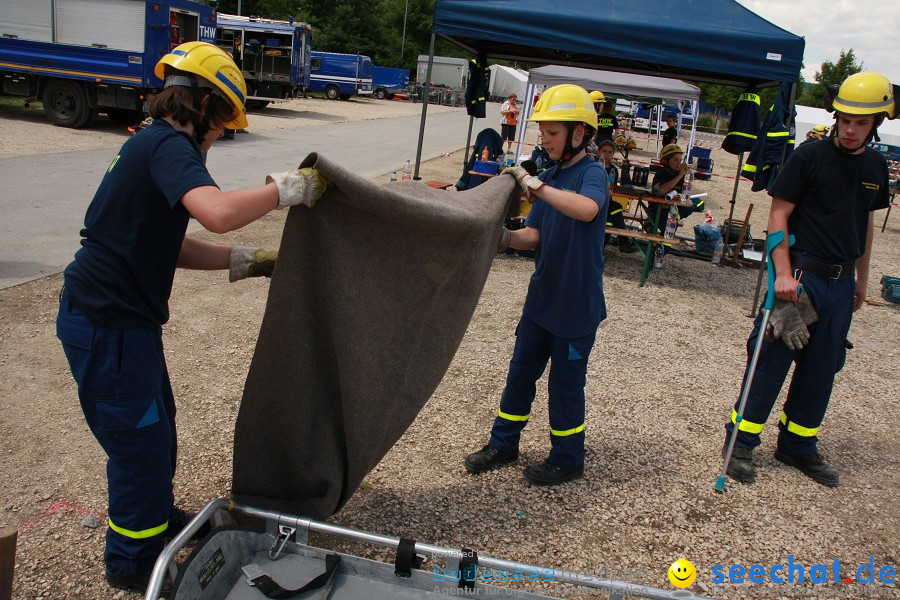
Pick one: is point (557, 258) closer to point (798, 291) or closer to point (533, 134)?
point (798, 291)

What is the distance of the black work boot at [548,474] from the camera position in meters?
3.72

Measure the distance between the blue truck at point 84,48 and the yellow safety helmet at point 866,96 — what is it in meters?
14.6

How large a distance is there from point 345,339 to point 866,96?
2949 millimetres

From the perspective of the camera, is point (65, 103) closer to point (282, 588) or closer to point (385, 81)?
point (282, 588)

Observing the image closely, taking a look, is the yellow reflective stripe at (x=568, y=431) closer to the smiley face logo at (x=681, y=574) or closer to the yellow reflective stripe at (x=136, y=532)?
the smiley face logo at (x=681, y=574)

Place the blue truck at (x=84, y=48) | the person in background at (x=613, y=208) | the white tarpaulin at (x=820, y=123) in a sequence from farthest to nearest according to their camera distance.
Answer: the white tarpaulin at (x=820, y=123), the blue truck at (x=84, y=48), the person in background at (x=613, y=208)

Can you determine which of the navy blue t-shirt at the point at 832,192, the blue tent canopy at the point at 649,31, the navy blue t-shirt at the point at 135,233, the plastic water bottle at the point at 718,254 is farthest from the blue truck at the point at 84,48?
the navy blue t-shirt at the point at 832,192

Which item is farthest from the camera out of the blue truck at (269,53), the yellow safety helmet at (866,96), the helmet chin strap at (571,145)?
the blue truck at (269,53)

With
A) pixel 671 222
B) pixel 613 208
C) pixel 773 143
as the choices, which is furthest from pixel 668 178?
pixel 773 143

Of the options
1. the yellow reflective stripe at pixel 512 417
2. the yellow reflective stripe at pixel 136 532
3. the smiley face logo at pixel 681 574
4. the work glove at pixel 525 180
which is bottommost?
the smiley face logo at pixel 681 574

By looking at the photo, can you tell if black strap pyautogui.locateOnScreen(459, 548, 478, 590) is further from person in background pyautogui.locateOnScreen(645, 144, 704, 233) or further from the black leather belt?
person in background pyautogui.locateOnScreen(645, 144, 704, 233)

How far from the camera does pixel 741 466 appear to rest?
13.3 ft

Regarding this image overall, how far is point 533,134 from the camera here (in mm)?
27828

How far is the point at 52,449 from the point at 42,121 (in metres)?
15.4
